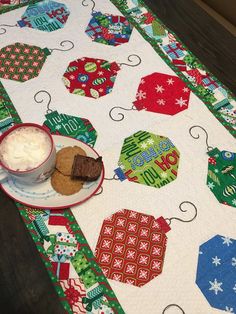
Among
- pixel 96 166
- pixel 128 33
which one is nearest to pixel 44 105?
pixel 96 166

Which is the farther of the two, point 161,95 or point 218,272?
point 161,95

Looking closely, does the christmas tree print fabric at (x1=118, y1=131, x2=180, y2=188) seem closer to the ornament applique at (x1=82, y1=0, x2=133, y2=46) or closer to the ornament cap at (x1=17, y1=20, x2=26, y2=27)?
the ornament applique at (x1=82, y1=0, x2=133, y2=46)

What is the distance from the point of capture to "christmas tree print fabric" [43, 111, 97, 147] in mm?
938

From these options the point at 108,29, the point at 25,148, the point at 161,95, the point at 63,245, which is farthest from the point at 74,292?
the point at 108,29

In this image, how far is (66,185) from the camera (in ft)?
2.67

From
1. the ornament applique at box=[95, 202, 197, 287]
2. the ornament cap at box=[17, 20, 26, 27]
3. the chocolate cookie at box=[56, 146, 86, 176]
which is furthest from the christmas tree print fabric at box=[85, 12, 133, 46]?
the ornament applique at box=[95, 202, 197, 287]

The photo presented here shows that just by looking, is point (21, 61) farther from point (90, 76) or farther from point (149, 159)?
point (149, 159)

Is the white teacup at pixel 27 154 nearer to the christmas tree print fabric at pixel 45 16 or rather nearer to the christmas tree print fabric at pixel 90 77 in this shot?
the christmas tree print fabric at pixel 90 77

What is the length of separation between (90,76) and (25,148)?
38 cm

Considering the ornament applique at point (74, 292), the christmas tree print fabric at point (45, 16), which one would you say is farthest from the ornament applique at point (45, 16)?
the ornament applique at point (74, 292)

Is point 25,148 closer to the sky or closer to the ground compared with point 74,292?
closer to the sky

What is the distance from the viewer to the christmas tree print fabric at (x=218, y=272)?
74cm

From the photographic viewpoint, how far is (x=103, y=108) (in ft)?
3.25

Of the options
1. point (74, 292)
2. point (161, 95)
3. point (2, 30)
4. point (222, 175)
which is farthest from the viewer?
point (2, 30)
